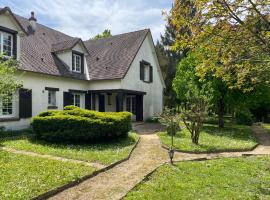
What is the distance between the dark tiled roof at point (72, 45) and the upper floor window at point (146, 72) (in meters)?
2.27

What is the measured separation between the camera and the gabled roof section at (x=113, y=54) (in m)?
21.0

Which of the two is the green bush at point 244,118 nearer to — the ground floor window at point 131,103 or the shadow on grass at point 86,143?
the ground floor window at point 131,103

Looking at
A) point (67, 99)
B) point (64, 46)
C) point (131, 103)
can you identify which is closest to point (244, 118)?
point (131, 103)

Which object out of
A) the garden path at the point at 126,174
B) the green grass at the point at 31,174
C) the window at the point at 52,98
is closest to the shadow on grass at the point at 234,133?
the garden path at the point at 126,174

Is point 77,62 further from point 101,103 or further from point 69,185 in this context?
point 69,185

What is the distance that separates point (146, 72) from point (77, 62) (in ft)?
23.2

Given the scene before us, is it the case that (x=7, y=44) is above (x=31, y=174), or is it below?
above

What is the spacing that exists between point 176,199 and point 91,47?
2156 centimetres

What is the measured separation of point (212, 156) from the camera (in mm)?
11133

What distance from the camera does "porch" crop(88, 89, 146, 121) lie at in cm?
2228

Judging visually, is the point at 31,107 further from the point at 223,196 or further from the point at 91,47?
the point at 223,196

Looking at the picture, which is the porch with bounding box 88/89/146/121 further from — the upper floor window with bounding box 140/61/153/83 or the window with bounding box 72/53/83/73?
the window with bounding box 72/53/83/73

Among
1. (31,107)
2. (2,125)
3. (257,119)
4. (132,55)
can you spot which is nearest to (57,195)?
(2,125)

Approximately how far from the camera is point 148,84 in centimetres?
2577
